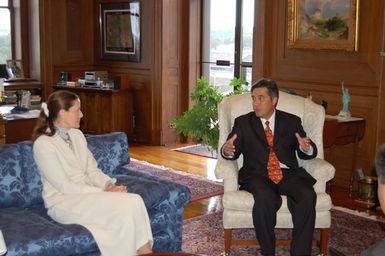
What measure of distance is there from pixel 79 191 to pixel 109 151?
1.98 ft

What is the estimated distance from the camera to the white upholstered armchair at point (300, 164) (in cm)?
373

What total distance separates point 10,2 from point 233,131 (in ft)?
18.2

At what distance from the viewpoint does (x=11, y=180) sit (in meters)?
3.43

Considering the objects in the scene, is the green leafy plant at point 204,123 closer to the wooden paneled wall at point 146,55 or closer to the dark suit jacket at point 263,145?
the dark suit jacket at point 263,145

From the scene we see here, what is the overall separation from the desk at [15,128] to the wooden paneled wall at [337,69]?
2.65 m

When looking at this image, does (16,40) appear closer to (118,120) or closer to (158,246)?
(118,120)

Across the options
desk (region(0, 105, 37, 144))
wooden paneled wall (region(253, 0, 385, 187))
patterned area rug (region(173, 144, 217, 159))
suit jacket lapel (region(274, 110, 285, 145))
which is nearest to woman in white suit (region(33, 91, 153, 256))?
suit jacket lapel (region(274, 110, 285, 145))

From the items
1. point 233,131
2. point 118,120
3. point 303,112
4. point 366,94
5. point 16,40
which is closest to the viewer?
point 233,131

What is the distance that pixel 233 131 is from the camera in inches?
159

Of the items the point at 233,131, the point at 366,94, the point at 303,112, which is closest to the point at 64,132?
the point at 233,131

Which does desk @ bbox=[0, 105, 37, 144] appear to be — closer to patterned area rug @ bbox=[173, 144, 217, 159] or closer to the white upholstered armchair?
the white upholstered armchair

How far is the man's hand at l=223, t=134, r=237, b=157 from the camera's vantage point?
3912 mm

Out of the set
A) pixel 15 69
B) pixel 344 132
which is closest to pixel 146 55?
pixel 15 69

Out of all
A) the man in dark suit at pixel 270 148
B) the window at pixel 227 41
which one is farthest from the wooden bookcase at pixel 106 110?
the man in dark suit at pixel 270 148
